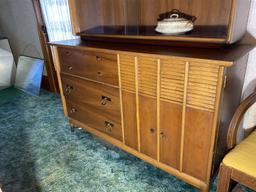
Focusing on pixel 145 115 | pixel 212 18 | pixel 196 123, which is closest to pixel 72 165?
pixel 145 115

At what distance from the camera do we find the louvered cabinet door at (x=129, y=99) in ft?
4.38

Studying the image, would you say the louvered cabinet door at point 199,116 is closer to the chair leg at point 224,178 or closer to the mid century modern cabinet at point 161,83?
the mid century modern cabinet at point 161,83

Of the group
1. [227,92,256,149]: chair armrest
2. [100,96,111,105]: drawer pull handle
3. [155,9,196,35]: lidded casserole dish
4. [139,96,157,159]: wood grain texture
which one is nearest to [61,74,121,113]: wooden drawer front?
[100,96,111,105]: drawer pull handle

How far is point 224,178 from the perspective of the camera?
1028mm

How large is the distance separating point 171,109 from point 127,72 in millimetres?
362

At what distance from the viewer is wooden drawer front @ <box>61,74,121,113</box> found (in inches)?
61.1

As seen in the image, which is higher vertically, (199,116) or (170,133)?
(199,116)

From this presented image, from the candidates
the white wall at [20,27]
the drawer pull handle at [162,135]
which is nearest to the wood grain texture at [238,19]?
the drawer pull handle at [162,135]

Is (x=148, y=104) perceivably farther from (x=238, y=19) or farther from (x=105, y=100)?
(x=238, y=19)

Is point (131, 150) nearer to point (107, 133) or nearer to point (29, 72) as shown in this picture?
point (107, 133)

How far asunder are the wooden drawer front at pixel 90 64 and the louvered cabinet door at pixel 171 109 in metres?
0.38

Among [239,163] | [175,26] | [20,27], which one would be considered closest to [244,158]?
[239,163]

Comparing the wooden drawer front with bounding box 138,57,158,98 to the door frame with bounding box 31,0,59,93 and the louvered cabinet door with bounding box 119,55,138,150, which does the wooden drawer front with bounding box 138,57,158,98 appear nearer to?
the louvered cabinet door with bounding box 119,55,138,150

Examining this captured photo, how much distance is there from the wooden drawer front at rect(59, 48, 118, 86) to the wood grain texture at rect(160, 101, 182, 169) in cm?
41
